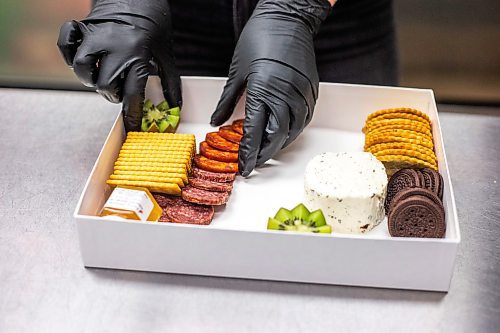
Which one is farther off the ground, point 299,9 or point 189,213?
point 299,9

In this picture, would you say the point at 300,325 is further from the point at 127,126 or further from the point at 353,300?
the point at 127,126

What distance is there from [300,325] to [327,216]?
1.00 feet

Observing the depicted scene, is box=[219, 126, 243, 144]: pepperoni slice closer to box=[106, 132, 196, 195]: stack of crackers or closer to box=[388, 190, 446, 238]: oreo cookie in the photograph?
box=[106, 132, 196, 195]: stack of crackers

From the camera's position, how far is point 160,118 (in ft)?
6.53

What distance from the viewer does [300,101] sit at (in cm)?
183

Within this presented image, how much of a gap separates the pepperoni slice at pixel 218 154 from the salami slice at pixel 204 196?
150mm

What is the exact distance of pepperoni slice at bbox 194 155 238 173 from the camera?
1.81 m

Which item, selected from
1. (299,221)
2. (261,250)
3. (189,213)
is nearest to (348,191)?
(299,221)

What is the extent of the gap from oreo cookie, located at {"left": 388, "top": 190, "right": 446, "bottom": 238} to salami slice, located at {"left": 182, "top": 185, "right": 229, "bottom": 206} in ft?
1.31

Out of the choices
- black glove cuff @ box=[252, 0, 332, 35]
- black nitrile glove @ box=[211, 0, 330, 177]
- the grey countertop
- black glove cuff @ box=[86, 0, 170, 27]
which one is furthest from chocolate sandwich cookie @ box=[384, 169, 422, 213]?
black glove cuff @ box=[86, 0, 170, 27]

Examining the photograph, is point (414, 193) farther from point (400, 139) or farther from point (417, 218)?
point (400, 139)

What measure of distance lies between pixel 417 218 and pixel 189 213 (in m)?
0.52

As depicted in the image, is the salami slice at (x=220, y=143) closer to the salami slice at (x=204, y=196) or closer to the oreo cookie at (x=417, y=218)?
the salami slice at (x=204, y=196)

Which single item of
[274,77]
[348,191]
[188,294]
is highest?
[274,77]
